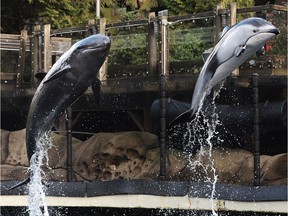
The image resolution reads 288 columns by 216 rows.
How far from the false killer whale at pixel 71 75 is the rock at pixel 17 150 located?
4.77m

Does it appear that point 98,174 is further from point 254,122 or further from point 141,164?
point 254,122

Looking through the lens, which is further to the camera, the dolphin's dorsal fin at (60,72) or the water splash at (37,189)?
the water splash at (37,189)

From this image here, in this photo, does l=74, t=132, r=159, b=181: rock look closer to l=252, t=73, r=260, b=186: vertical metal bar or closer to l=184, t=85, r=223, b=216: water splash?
l=184, t=85, r=223, b=216: water splash

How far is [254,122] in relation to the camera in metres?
12.0

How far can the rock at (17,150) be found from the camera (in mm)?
14516

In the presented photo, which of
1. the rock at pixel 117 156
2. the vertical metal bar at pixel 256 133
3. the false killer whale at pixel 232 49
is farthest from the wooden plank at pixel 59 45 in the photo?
the false killer whale at pixel 232 49

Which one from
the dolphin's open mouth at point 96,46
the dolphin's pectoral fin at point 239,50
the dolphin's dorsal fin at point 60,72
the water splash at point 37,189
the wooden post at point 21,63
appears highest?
the dolphin's open mouth at point 96,46

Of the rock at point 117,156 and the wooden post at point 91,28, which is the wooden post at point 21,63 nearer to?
the wooden post at point 91,28

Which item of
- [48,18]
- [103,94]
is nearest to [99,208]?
[103,94]

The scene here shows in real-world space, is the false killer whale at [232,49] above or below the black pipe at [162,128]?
above

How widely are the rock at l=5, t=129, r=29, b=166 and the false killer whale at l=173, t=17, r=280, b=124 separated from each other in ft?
17.2

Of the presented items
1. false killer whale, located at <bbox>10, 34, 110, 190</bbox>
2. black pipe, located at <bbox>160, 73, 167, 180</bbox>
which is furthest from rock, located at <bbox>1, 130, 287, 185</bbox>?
false killer whale, located at <bbox>10, 34, 110, 190</bbox>

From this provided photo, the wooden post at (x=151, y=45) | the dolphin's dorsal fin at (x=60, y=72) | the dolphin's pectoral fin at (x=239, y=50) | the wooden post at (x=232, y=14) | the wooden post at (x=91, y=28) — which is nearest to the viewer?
the dolphin's dorsal fin at (x=60, y=72)

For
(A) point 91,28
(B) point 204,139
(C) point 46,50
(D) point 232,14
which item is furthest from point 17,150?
(D) point 232,14
